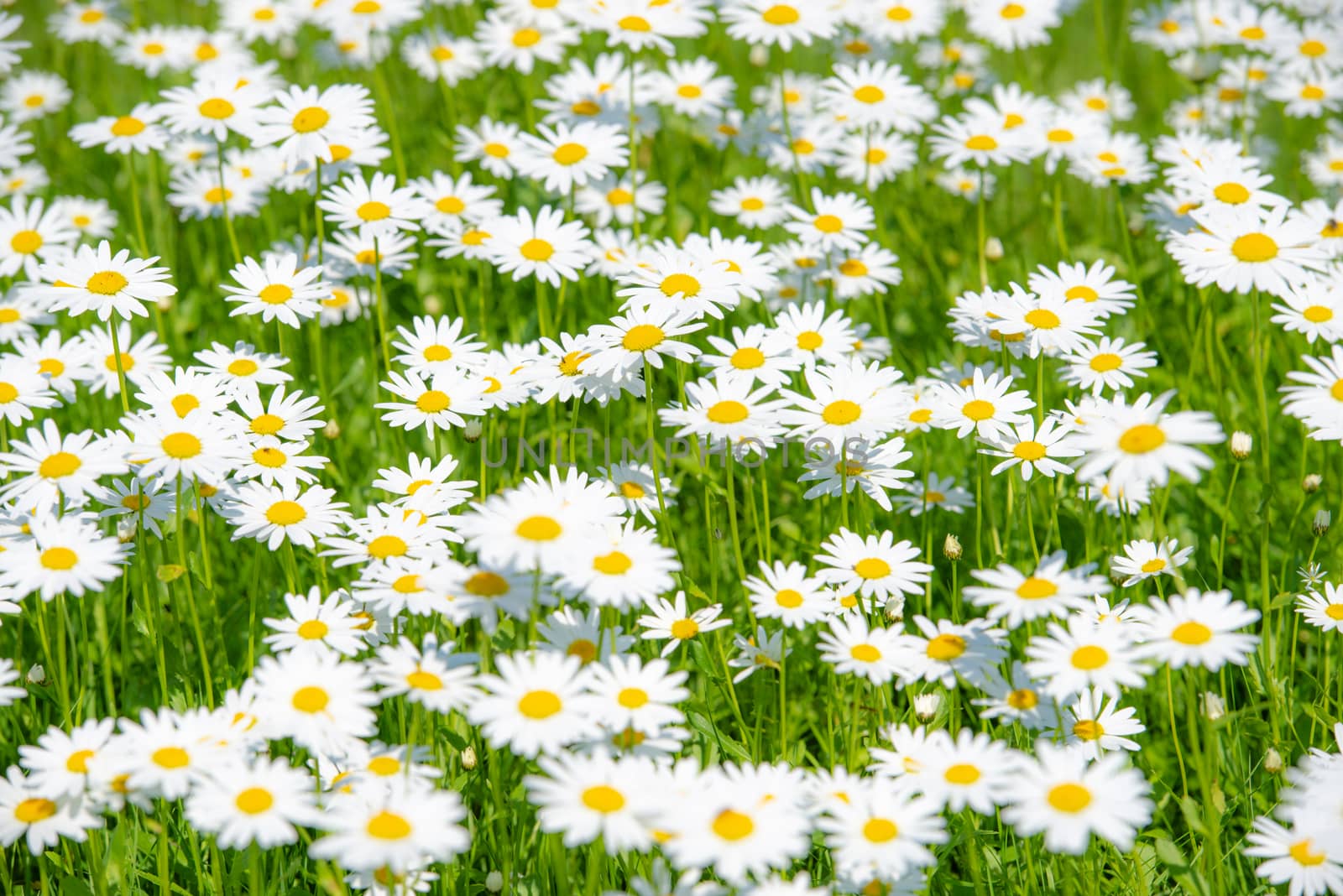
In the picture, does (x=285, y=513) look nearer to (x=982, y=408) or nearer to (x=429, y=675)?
(x=429, y=675)

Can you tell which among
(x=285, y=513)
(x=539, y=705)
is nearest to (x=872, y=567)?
(x=539, y=705)

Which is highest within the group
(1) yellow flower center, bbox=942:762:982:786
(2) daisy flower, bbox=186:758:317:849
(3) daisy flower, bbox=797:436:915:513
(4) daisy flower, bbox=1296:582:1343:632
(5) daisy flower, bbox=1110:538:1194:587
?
(3) daisy flower, bbox=797:436:915:513

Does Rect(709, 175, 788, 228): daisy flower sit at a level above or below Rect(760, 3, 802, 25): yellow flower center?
below

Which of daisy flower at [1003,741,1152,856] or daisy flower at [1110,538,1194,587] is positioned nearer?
daisy flower at [1003,741,1152,856]

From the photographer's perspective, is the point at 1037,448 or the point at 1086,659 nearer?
the point at 1086,659

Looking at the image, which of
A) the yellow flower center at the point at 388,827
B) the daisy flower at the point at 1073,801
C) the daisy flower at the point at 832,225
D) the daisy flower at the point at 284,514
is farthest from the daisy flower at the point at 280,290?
the daisy flower at the point at 1073,801

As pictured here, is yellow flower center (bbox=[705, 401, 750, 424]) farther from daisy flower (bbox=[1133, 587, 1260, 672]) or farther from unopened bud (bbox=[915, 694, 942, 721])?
daisy flower (bbox=[1133, 587, 1260, 672])

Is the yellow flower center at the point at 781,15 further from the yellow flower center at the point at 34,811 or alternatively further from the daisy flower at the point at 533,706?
the yellow flower center at the point at 34,811

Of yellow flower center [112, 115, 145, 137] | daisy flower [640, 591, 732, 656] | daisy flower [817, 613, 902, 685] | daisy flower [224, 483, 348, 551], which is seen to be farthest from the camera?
yellow flower center [112, 115, 145, 137]

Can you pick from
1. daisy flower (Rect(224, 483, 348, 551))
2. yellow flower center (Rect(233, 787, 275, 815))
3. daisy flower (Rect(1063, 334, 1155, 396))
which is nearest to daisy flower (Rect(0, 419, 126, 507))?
daisy flower (Rect(224, 483, 348, 551))
